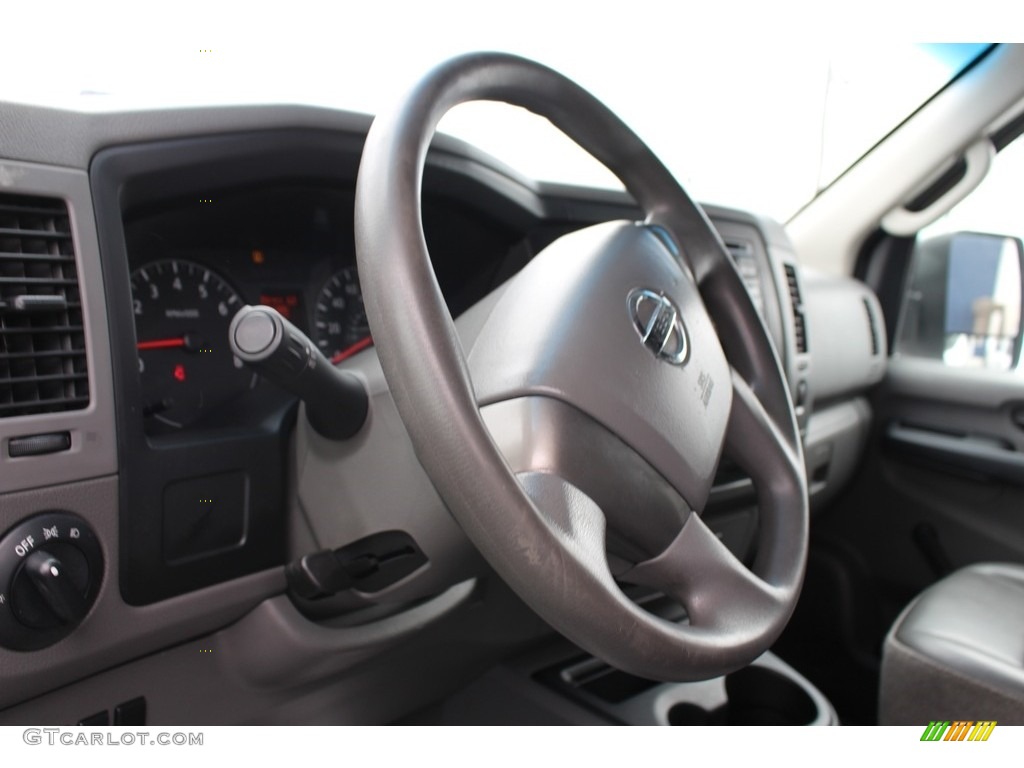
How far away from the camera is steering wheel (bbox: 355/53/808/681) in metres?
0.52

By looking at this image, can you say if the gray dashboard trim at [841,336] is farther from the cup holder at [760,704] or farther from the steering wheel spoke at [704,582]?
the steering wheel spoke at [704,582]

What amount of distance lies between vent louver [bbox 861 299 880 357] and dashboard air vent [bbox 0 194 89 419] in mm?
1689

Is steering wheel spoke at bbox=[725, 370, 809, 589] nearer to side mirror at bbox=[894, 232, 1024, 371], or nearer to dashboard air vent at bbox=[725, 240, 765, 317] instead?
dashboard air vent at bbox=[725, 240, 765, 317]

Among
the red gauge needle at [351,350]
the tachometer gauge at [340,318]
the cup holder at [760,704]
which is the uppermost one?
the tachometer gauge at [340,318]

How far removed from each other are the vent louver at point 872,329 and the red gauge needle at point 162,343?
1.55 metres

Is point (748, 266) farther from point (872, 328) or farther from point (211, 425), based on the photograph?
point (211, 425)

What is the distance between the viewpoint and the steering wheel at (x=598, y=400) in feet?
1.72

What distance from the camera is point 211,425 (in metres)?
0.89

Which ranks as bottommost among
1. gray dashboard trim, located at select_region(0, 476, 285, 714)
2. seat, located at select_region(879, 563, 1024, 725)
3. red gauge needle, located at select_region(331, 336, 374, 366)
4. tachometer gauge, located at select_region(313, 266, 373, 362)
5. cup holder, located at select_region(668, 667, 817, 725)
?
cup holder, located at select_region(668, 667, 817, 725)

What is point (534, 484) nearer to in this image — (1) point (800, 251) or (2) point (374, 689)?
(2) point (374, 689)

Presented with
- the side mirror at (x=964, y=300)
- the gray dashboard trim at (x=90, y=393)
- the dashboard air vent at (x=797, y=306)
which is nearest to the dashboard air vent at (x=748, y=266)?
the dashboard air vent at (x=797, y=306)
